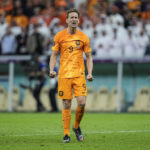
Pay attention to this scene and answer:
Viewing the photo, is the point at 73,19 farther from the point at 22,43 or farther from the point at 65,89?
the point at 22,43

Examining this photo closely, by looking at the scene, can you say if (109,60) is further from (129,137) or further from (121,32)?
(129,137)

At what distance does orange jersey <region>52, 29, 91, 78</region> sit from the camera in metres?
8.29

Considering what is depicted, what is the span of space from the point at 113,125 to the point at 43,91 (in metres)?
6.80

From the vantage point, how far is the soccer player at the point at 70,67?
8219 mm

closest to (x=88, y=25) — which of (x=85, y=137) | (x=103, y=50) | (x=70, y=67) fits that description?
(x=103, y=50)

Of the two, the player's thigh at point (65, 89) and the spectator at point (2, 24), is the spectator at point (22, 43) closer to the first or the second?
the spectator at point (2, 24)

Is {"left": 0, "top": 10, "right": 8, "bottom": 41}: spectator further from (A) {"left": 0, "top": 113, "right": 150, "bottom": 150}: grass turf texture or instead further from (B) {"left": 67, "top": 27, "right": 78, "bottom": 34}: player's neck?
(B) {"left": 67, "top": 27, "right": 78, "bottom": 34}: player's neck

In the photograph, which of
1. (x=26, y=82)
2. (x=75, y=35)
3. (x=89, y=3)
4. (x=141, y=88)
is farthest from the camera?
(x=89, y=3)

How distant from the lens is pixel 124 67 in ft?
59.2

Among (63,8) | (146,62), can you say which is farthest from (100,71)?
(63,8)

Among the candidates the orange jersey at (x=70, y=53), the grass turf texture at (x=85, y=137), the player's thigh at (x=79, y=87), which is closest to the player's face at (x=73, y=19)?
the orange jersey at (x=70, y=53)

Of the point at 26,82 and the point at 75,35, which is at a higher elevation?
the point at 75,35

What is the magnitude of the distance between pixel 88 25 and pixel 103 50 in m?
1.48

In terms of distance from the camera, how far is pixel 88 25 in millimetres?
18781
